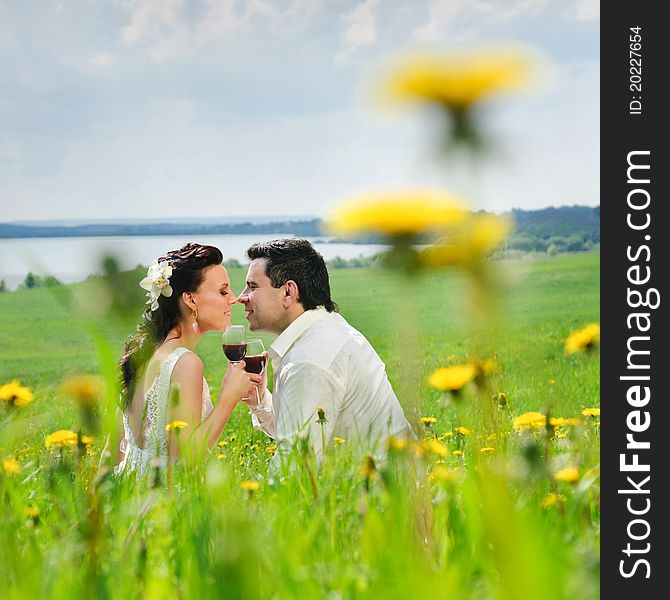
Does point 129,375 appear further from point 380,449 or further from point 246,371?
point 380,449

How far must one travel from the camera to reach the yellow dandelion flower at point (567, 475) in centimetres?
156

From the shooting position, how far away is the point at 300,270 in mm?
3498

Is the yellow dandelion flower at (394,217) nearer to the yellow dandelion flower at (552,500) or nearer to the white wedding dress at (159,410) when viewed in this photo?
the yellow dandelion flower at (552,500)

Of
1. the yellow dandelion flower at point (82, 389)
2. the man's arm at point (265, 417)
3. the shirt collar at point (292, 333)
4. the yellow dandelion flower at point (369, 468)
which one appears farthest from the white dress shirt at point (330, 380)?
the yellow dandelion flower at point (82, 389)

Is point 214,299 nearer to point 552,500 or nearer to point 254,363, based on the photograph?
point 254,363

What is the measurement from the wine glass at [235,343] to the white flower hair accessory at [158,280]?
321mm

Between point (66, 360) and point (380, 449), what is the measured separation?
9318 mm

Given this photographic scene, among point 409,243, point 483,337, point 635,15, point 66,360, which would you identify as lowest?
point 66,360

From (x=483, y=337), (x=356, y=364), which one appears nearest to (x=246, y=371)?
(x=356, y=364)

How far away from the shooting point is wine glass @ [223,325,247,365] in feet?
11.4

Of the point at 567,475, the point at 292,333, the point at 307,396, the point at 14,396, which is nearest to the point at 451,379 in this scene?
the point at 567,475

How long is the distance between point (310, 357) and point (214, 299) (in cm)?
75

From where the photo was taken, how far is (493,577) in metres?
1.24

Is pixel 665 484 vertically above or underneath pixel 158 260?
underneath
